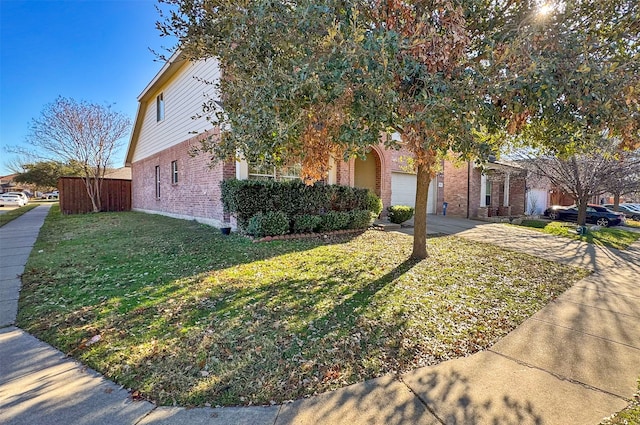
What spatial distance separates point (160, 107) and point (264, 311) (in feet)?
47.9

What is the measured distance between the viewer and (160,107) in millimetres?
15148

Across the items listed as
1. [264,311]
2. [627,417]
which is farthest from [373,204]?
[627,417]

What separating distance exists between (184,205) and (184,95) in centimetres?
437

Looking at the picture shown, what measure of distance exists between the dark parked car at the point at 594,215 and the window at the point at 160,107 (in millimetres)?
24067

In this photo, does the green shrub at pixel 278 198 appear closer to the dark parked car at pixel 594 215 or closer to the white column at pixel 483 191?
the white column at pixel 483 191

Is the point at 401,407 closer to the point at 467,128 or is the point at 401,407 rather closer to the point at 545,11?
the point at 467,128

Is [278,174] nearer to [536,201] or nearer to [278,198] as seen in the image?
[278,198]

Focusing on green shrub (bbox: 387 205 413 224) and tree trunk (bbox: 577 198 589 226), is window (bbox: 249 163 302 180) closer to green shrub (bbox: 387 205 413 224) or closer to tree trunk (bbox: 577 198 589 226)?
green shrub (bbox: 387 205 413 224)

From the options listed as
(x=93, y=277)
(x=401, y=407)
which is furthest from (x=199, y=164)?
(x=401, y=407)

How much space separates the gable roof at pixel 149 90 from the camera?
12102mm

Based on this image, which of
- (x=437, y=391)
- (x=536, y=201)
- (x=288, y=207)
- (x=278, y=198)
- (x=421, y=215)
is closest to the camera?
(x=437, y=391)

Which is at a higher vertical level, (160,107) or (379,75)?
(160,107)

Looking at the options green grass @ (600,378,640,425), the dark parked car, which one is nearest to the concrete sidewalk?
green grass @ (600,378,640,425)

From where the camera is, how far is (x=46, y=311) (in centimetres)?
400
